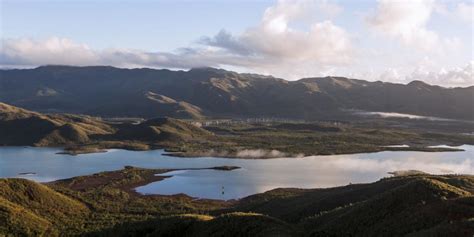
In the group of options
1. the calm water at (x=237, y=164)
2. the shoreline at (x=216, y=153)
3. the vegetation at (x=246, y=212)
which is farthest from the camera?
the shoreline at (x=216, y=153)

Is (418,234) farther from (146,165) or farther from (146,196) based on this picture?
(146,165)

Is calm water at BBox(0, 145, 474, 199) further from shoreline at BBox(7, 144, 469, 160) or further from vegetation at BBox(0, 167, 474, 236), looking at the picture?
vegetation at BBox(0, 167, 474, 236)

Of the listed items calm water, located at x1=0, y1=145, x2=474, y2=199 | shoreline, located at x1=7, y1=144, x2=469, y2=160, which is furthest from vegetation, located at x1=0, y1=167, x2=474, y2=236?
shoreline, located at x1=7, y1=144, x2=469, y2=160

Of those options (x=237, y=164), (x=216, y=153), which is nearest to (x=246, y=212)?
(x=237, y=164)

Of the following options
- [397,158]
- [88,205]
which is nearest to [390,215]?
[88,205]

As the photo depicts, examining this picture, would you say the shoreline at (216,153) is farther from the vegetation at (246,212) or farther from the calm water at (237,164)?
the vegetation at (246,212)

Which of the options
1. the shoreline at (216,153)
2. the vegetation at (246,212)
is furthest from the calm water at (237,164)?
the vegetation at (246,212)
